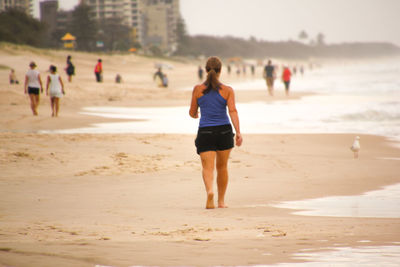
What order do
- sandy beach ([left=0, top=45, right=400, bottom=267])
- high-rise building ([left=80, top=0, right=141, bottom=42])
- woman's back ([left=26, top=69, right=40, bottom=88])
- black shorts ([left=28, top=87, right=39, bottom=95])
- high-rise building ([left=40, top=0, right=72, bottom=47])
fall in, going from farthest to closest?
high-rise building ([left=80, top=0, right=141, bottom=42]) → high-rise building ([left=40, top=0, right=72, bottom=47]) → black shorts ([left=28, top=87, right=39, bottom=95]) → woman's back ([left=26, top=69, right=40, bottom=88]) → sandy beach ([left=0, top=45, right=400, bottom=267])

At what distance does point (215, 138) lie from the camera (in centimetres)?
622

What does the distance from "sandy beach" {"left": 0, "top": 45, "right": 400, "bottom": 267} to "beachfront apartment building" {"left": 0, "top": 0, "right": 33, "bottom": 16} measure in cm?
5147

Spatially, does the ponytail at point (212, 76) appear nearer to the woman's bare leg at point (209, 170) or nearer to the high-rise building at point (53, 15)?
the woman's bare leg at point (209, 170)

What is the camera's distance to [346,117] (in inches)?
759

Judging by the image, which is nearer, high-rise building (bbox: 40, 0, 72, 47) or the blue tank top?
the blue tank top

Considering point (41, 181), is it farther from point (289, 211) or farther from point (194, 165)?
point (289, 211)

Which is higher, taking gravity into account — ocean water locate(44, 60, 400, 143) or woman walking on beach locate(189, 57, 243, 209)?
woman walking on beach locate(189, 57, 243, 209)

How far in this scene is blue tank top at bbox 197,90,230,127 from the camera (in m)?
6.20

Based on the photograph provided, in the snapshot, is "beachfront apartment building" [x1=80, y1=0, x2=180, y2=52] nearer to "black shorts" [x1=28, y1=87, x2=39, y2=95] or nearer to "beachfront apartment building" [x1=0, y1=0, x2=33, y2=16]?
"beachfront apartment building" [x1=0, y1=0, x2=33, y2=16]

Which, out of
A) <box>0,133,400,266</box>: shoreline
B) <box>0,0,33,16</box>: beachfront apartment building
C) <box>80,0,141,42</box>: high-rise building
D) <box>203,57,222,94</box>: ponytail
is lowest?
<box>0,133,400,266</box>: shoreline

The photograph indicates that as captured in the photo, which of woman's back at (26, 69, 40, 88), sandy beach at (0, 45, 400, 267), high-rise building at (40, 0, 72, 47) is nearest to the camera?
sandy beach at (0, 45, 400, 267)

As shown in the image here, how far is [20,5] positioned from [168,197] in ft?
224

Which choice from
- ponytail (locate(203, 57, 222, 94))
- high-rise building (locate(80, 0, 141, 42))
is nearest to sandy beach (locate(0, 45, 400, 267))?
ponytail (locate(203, 57, 222, 94))

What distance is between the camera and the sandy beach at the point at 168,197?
4156mm
